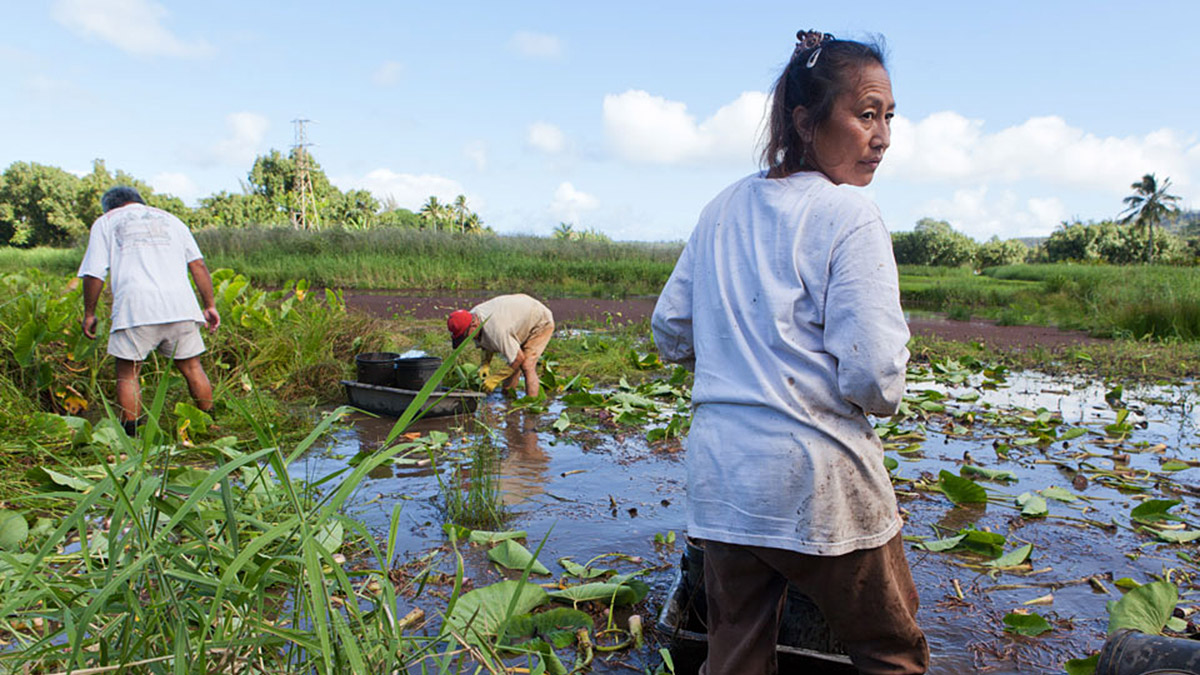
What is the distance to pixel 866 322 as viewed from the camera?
1279 mm

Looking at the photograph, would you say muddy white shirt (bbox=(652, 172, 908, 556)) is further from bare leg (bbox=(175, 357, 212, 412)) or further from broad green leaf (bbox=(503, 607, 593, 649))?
bare leg (bbox=(175, 357, 212, 412))

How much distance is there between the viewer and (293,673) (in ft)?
4.59

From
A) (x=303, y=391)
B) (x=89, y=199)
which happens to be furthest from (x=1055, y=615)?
(x=89, y=199)

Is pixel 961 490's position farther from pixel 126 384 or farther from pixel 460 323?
pixel 126 384

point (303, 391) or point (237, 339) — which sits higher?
point (237, 339)

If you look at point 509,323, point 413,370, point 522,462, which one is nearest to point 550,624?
point 522,462

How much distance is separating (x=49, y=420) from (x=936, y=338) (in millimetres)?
9364

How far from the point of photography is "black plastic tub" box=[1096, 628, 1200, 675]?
1.43m

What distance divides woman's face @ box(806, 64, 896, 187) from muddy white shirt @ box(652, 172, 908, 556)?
69 mm

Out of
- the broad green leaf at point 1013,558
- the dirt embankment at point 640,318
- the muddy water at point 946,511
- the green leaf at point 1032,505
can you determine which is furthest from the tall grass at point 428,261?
the broad green leaf at point 1013,558

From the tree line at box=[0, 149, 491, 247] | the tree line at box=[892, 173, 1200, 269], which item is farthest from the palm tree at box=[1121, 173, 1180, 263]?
the tree line at box=[0, 149, 491, 247]

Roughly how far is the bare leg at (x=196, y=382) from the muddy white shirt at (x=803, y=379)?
4214 mm

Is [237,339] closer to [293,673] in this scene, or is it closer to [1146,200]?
[293,673]

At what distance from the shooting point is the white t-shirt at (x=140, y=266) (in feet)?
14.8
